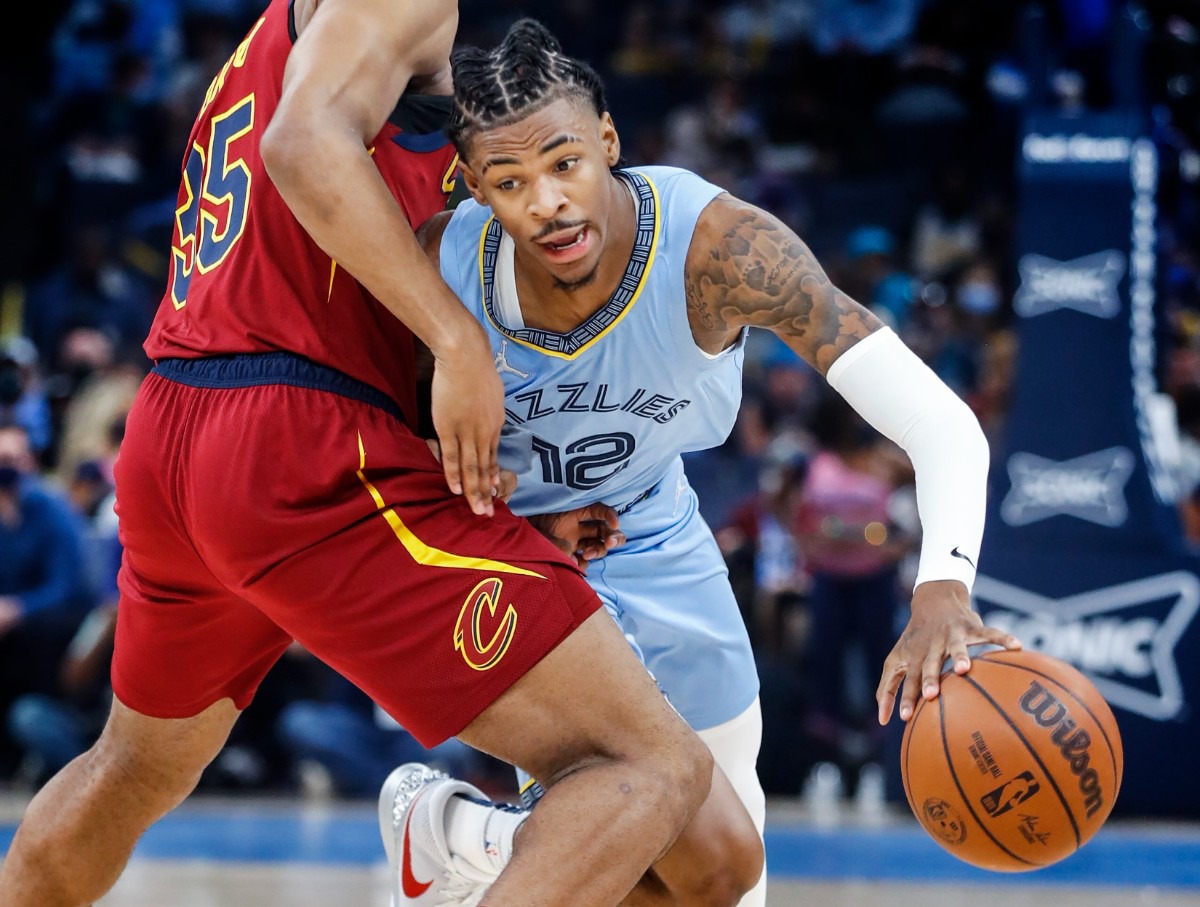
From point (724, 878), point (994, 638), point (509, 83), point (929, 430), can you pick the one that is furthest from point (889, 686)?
point (509, 83)

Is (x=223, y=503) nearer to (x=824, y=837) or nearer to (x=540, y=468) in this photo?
(x=540, y=468)

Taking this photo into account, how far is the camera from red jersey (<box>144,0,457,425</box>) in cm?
273

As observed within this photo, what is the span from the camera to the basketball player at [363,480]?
8.31ft

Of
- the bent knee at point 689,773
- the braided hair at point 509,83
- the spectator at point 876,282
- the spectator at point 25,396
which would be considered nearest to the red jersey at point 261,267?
the braided hair at point 509,83

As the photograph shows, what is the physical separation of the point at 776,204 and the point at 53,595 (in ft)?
18.3

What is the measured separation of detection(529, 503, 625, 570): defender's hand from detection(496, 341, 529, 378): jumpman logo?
40cm

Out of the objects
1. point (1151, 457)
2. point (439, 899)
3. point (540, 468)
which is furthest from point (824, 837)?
point (540, 468)


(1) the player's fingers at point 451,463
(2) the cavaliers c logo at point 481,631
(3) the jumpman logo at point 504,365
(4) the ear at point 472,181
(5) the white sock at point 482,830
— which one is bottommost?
(5) the white sock at point 482,830

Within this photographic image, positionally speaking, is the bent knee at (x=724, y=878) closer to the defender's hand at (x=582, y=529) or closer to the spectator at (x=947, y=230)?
the defender's hand at (x=582, y=529)

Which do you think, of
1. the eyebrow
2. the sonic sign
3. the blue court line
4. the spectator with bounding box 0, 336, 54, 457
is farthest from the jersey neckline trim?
the spectator with bounding box 0, 336, 54, 457

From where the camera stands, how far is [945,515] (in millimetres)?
2752

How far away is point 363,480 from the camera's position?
8.64ft

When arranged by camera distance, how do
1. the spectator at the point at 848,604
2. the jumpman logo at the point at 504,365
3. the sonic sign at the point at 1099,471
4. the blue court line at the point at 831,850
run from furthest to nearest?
the spectator at the point at 848,604 → the sonic sign at the point at 1099,471 → the blue court line at the point at 831,850 → the jumpman logo at the point at 504,365

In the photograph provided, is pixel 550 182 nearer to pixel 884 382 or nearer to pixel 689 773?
pixel 884 382
